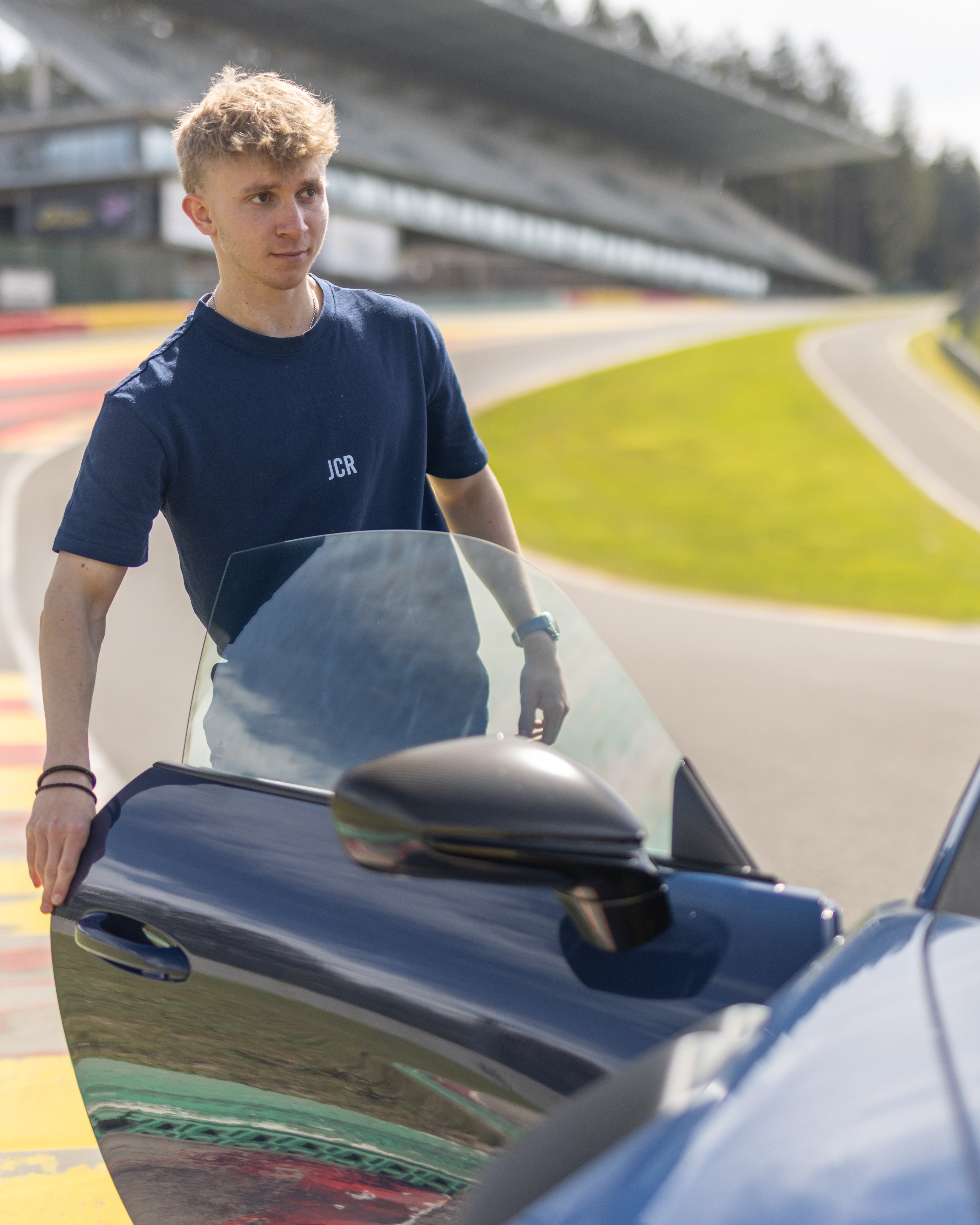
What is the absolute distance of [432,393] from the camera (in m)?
2.48

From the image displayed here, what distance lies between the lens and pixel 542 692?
5.38ft

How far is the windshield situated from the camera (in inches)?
63.8

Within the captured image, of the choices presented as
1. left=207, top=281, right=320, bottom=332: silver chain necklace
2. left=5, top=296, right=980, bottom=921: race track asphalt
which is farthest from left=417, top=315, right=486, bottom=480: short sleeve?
left=5, top=296, right=980, bottom=921: race track asphalt

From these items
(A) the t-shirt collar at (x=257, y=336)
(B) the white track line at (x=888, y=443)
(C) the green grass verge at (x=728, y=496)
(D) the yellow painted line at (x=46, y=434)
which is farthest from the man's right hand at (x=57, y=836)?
(D) the yellow painted line at (x=46, y=434)

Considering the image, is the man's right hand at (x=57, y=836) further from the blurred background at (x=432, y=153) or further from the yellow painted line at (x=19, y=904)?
the blurred background at (x=432, y=153)

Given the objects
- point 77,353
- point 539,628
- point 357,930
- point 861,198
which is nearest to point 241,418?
point 539,628

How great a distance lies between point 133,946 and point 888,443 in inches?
785

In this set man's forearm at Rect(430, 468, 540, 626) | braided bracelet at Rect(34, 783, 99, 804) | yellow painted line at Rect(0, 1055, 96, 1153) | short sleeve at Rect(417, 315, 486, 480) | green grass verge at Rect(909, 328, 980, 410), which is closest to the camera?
braided bracelet at Rect(34, 783, 99, 804)

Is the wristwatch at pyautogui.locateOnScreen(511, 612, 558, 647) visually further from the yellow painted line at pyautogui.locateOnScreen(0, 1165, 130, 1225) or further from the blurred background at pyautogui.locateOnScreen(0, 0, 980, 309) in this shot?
the blurred background at pyautogui.locateOnScreen(0, 0, 980, 309)

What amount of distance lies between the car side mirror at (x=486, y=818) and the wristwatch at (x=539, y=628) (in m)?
0.41

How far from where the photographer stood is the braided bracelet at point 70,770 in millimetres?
1905

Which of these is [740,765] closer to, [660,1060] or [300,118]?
[300,118]

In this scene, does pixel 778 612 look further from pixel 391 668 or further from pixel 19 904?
pixel 391 668

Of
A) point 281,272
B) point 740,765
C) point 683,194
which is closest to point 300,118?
point 281,272
